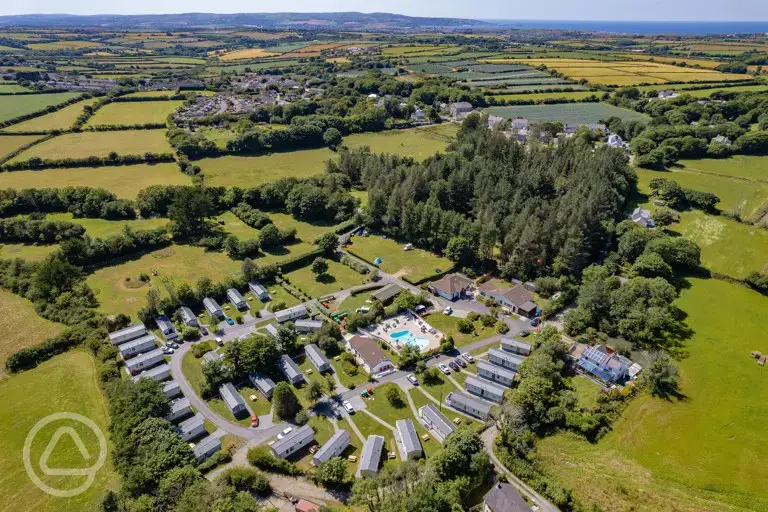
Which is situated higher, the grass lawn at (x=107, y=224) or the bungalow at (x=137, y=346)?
the grass lawn at (x=107, y=224)

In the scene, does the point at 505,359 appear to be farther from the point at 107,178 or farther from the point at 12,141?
the point at 12,141

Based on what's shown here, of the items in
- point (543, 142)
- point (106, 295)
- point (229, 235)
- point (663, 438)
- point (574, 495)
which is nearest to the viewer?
point (574, 495)

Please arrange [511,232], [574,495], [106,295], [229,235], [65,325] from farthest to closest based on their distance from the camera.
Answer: [229,235] → [511,232] → [106,295] → [65,325] → [574,495]

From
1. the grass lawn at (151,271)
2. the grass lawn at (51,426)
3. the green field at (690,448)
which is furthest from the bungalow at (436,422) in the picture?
the grass lawn at (151,271)

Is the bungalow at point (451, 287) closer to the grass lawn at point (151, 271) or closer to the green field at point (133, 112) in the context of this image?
the grass lawn at point (151, 271)

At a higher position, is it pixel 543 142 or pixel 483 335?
pixel 543 142

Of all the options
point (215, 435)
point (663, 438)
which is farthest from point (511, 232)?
point (215, 435)

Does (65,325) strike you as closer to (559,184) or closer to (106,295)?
(106,295)

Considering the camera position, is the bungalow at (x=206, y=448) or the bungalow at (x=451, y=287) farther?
the bungalow at (x=451, y=287)
